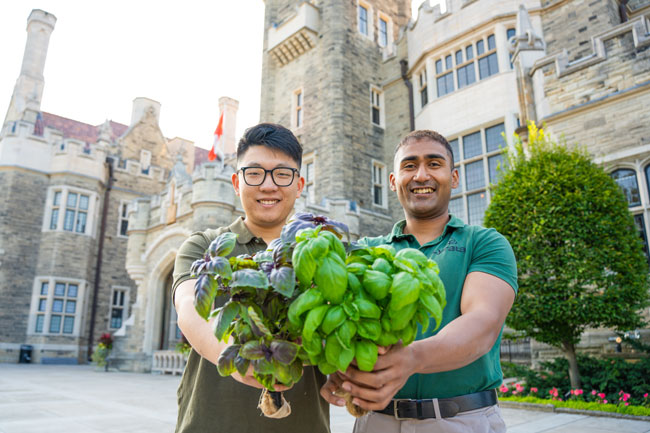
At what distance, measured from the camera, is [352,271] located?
0.96 meters

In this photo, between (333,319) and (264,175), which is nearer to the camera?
(333,319)

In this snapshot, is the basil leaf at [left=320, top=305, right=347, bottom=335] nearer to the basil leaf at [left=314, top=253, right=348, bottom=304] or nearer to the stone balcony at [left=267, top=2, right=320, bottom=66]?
the basil leaf at [left=314, top=253, right=348, bottom=304]

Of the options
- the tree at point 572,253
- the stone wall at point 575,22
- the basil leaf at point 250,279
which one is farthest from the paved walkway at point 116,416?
the stone wall at point 575,22

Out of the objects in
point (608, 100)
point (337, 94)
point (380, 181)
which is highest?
point (337, 94)

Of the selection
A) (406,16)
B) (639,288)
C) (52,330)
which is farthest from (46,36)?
(639,288)

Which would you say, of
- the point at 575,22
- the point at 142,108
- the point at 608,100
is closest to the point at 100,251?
the point at 142,108

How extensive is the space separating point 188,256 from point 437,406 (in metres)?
1.06

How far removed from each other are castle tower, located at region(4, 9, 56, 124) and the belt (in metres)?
23.6

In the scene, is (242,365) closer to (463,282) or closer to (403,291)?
(403,291)

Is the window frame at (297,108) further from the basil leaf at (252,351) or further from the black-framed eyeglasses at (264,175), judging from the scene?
the basil leaf at (252,351)

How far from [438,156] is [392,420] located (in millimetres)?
1065

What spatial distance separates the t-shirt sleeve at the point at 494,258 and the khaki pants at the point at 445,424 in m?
0.49

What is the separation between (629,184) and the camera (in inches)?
328

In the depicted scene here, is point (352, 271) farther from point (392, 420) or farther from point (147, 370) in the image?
point (147, 370)
